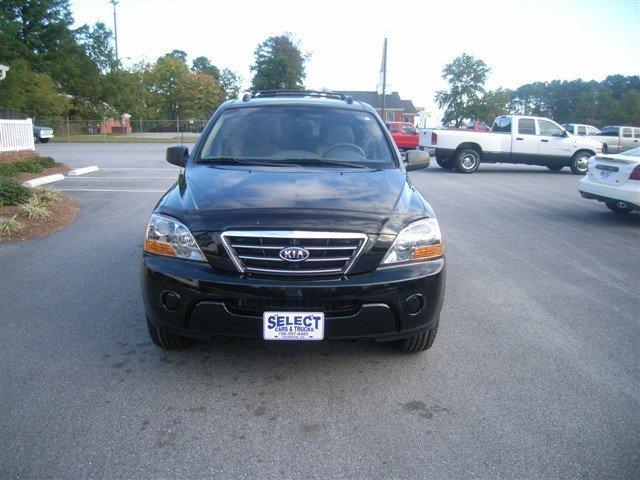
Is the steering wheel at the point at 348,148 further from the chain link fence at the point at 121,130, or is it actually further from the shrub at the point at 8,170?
the chain link fence at the point at 121,130

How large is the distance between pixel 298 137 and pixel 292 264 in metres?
1.82

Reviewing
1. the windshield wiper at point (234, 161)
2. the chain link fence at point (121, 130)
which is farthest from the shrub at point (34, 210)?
the chain link fence at point (121, 130)

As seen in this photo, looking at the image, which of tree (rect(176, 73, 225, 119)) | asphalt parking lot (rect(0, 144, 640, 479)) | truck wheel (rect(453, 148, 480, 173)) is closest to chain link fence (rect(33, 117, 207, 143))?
tree (rect(176, 73, 225, 119))

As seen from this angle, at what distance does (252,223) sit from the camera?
123 inches

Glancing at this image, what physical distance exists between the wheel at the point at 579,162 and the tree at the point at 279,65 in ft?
144

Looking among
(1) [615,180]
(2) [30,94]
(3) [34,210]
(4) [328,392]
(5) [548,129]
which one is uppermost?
(2) [30,94]

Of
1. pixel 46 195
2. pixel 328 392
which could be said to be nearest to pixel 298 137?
pixel 328 392

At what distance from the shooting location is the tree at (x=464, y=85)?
131ft

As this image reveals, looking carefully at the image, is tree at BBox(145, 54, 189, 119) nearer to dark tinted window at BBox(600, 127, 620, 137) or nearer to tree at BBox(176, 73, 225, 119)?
tree at BBox(176, 73, 225, 119)

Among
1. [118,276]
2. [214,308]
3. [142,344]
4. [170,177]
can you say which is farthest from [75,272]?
[170,177]

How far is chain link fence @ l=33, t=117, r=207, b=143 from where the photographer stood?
3934 cm

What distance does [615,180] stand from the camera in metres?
8.97

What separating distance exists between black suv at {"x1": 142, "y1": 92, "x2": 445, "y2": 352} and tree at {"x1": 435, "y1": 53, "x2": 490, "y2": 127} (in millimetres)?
39676

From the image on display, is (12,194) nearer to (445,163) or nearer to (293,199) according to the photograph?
(293,199)
